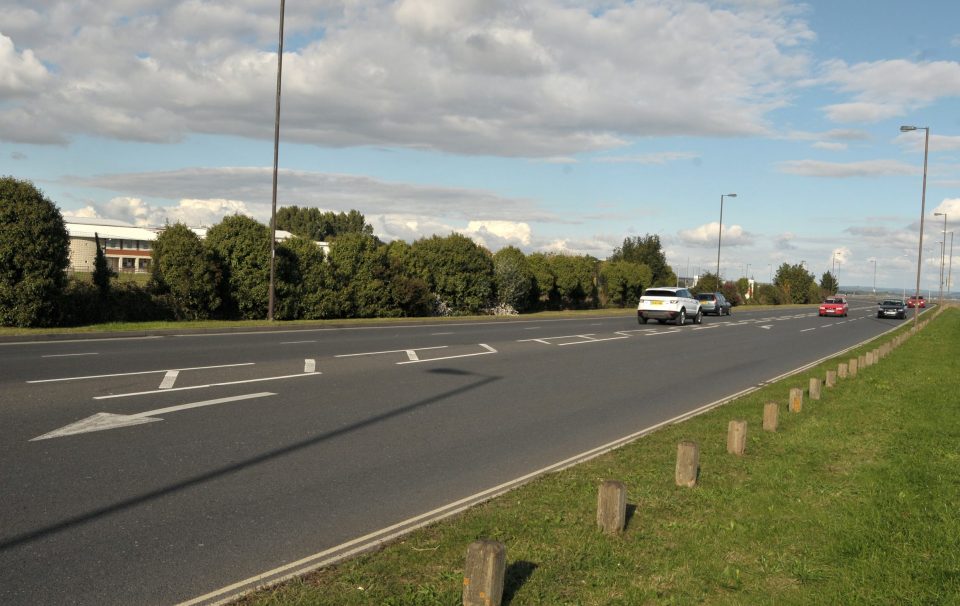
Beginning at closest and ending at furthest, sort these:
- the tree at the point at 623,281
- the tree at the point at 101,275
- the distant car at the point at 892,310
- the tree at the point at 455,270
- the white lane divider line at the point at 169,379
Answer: the white lane divider line at the point at 169,379 < the tree at the point at 101,275 < the tree at the point at 455,270 < the tree at the point at 623,281 < the distant car at the point at 892,310

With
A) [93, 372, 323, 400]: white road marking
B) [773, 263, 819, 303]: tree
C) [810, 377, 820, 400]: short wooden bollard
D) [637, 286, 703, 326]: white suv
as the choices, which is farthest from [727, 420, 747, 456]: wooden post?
[773, 263, 819, 303]: tree

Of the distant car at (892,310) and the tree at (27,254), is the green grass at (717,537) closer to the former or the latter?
the tree at (27,254)

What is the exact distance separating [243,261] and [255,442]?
18.9 m

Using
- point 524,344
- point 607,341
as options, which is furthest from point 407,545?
point 607,341

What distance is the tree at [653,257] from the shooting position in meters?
66.1

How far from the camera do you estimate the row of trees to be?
61.7ft

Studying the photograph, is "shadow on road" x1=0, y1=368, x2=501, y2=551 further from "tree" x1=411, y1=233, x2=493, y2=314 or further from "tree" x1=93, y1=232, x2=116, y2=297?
"tree" x1=411, y1=233, x2=493, y2=314

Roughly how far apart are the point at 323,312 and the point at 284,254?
2.74 metres

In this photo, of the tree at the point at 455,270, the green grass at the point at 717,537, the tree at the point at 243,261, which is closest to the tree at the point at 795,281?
the tree at the point at 455,270

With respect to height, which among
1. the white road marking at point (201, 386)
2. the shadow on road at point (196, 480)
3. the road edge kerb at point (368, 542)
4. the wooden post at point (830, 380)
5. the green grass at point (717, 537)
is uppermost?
the wooden post at point (830, 380)

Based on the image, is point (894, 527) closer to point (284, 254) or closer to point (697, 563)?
point (697, 563)

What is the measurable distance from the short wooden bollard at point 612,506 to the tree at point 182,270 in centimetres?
2076

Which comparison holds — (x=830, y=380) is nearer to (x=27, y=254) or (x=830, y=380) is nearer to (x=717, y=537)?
(x=717, y=537)

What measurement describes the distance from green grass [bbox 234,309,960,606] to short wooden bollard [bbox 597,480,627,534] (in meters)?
0.09
